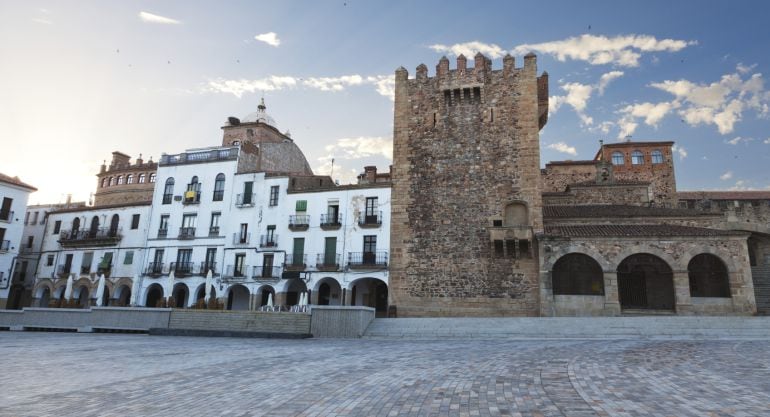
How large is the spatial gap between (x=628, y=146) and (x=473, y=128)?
25.2m

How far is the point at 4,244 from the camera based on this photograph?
122 feet

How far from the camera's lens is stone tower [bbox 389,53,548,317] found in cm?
2558

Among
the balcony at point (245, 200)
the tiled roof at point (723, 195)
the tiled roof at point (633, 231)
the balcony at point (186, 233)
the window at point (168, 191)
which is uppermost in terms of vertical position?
the tiled roof at point (723, 195)

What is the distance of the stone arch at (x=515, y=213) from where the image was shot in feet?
85.9

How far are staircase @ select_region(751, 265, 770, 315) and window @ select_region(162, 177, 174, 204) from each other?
38154 millimetres

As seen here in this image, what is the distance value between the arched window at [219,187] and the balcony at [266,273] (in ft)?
22.0

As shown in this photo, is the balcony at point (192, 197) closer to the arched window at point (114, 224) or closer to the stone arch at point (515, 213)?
the arched window at point (114, 224)

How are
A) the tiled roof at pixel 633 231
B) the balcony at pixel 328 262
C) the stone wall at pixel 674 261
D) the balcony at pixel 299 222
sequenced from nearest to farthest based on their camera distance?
the stone wall at pixel 674 261, the tiled roof at pixel 633 231, the balcony at pixel 328 262, the balcony at pixel 299 222

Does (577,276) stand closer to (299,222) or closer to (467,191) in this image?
(467,191)

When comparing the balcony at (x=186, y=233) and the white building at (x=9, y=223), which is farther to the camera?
the white building at (x=9, y=223)

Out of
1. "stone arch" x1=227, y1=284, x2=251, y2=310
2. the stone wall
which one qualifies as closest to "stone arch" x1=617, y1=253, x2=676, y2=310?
the stone wall

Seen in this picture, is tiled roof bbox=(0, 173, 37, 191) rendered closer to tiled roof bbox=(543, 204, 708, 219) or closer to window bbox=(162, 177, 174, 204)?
window bbox=(162, 177, 174, 204)

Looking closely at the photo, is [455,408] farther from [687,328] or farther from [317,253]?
[317,253]

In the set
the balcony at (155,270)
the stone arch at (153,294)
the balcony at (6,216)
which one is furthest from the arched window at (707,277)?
the balcony at (6,216)
